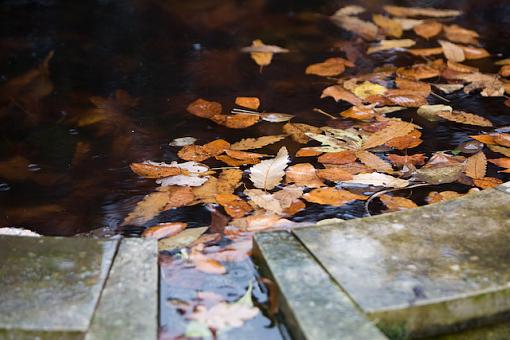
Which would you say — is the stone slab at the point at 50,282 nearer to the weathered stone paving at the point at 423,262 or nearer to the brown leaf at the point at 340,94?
the weathered stone paving at the point at 423,262

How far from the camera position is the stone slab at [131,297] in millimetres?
979

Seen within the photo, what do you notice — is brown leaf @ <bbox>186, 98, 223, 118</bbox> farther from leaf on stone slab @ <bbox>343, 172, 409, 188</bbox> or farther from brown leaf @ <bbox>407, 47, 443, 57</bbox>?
brown leaf @ <bbox>407, 47, 443, 57</bbox>

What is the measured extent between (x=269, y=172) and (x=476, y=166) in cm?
57

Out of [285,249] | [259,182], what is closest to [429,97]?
[259,182]

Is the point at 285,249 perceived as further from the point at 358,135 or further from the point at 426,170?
the point at 358,135

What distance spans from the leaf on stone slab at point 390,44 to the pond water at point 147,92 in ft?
0.24

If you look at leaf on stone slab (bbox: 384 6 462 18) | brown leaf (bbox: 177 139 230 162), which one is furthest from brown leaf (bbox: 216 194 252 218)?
leaf on stone slab (bbox: 384 6 462 18)

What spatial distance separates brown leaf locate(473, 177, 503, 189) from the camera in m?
1.59

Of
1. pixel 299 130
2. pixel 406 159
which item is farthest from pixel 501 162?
pixel 299 130

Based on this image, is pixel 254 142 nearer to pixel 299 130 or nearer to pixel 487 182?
pixel 299 130

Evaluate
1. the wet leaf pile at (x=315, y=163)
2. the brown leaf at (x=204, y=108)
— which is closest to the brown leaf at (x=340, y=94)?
the wet leaf pile at (x=315, y=163)

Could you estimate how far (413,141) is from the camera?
6.07 ft

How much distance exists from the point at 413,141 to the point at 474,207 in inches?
22.6

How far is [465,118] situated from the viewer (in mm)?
1994
